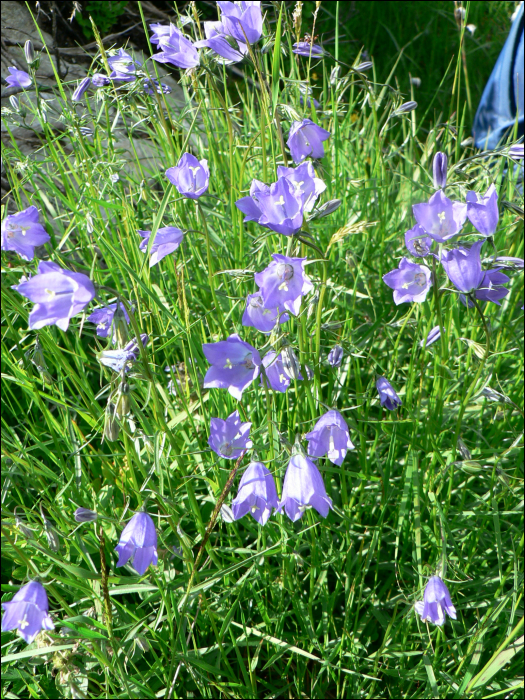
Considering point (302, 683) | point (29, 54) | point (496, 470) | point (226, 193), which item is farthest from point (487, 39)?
point (302, 683)

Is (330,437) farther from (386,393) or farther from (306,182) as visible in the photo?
(306,182)

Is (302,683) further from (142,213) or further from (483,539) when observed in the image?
(142,213)

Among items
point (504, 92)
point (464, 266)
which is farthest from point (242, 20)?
point (504, 92)

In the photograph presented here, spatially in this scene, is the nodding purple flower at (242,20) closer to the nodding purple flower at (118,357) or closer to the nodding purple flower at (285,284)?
the nodding purple flower at (285,284)

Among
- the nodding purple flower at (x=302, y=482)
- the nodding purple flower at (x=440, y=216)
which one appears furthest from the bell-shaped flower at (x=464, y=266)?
the nodding purple flower at (x=302, y=482)

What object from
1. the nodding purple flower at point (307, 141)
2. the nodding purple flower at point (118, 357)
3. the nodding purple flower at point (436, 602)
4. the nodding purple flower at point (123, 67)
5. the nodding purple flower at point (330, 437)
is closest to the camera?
the nodding purple flower at point (118, 357)
